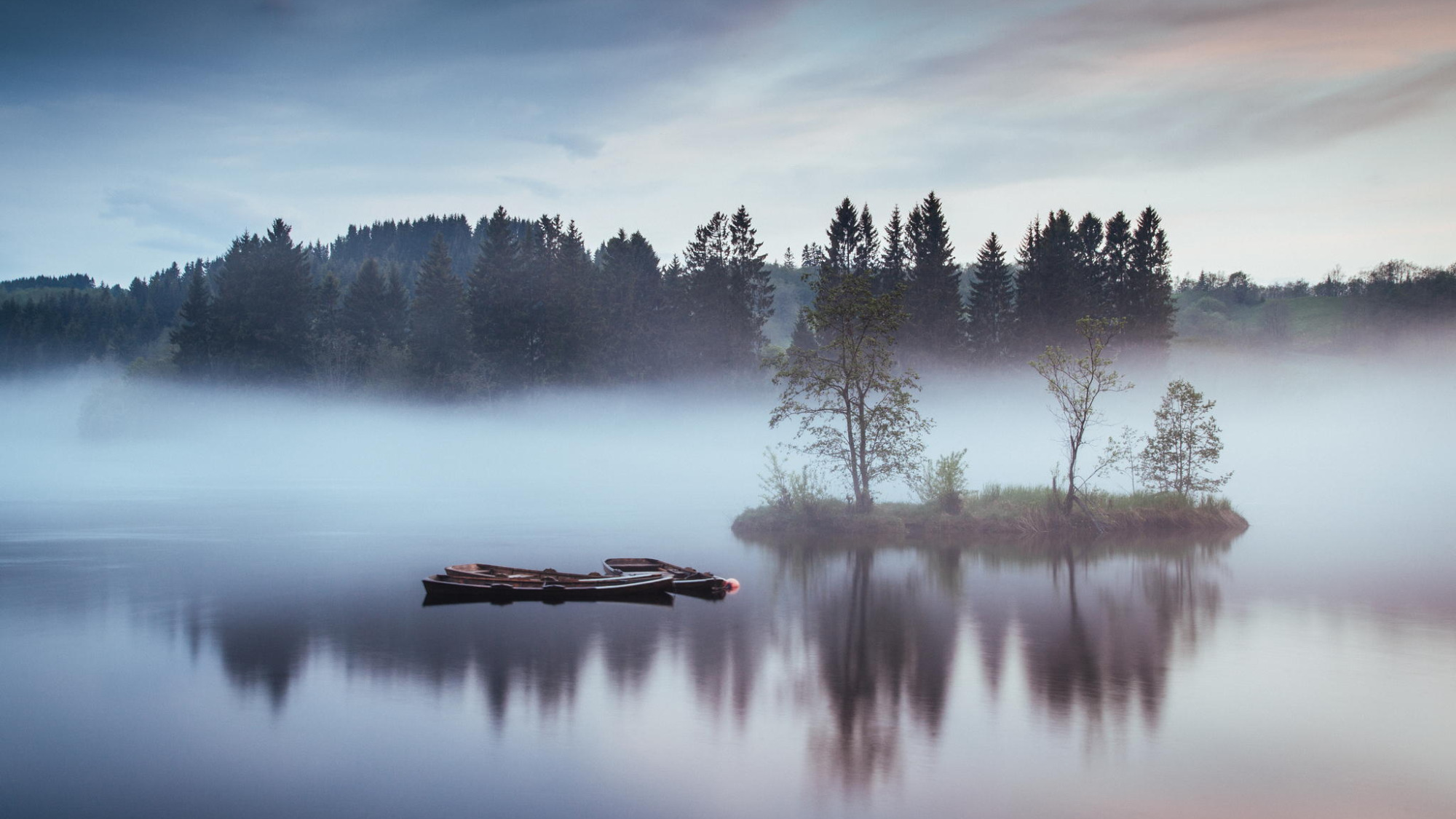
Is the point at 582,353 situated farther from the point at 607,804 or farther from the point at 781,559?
the point at 607,804

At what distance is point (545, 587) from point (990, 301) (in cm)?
8005

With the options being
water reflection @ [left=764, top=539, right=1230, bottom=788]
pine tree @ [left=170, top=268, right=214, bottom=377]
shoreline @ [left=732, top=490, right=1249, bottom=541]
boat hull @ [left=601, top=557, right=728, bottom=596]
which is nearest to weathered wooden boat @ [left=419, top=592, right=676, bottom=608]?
boat hull @ [left=601, top=557, right=728, bottom=596]

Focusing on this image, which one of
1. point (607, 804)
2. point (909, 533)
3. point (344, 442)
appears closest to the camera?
point (607, 804)

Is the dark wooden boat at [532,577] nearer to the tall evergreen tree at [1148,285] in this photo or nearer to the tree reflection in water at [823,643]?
the tree reflection in water at [823,643]

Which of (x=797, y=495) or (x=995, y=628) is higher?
(x=797, y=495)

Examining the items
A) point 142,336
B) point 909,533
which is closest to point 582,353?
point 909,533

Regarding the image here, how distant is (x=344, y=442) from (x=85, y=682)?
8817 cm

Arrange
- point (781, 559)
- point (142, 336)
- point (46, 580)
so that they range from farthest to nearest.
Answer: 1. point (142, 336)
2. point (781, 559)
3. point (46, 580)

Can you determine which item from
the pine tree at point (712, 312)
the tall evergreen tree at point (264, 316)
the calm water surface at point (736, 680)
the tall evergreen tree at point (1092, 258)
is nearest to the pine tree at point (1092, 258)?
the tall evergreen tree at point (1092, 258)

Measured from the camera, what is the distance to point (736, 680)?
18.0 meters

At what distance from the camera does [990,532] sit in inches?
1495

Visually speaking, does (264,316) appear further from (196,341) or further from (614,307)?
(614,307)

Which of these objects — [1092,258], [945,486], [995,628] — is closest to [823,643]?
[995,628]

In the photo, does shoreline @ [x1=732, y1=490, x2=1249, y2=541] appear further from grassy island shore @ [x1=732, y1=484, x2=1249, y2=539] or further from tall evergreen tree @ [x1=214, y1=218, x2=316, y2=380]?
tall evergreen tree @ [x1=214, y1=218, x2=316, y2=380]
